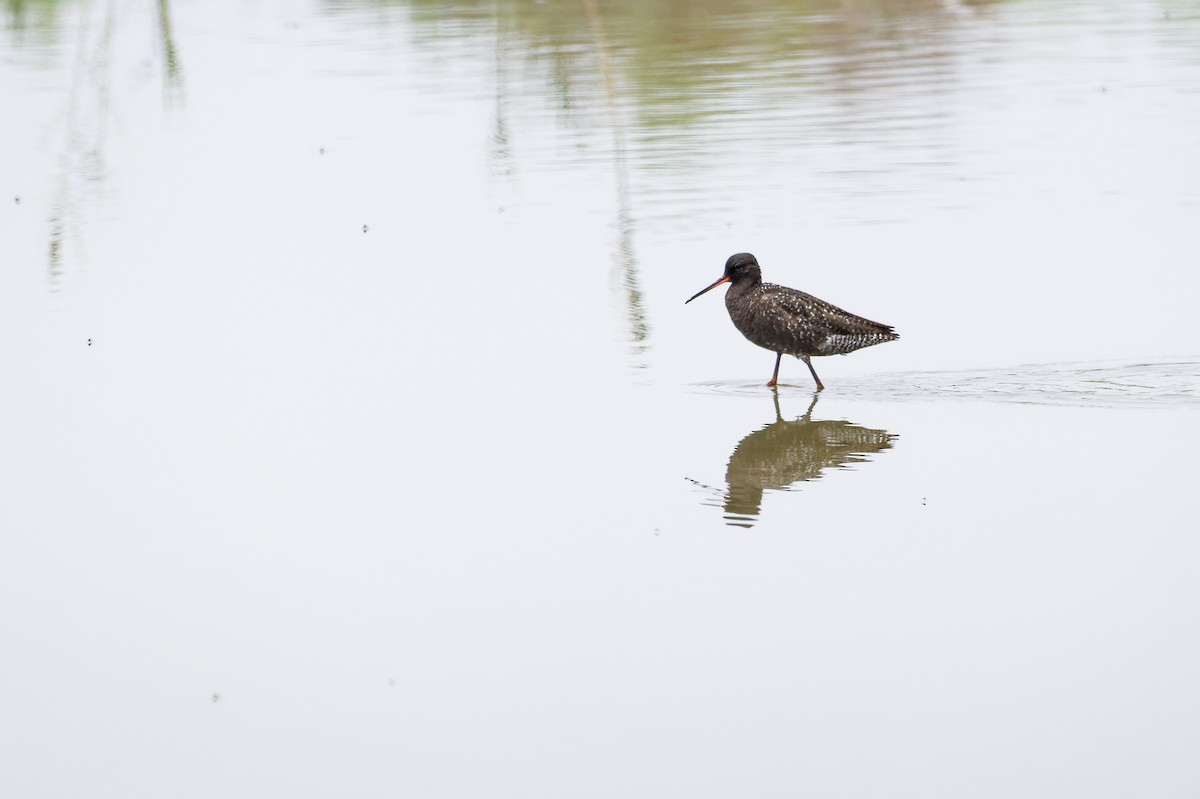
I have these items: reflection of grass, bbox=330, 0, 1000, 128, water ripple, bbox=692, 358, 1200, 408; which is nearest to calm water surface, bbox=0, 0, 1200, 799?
water ripple, bbox=692, 358, 1200, 408

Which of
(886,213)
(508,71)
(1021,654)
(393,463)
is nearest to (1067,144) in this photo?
(886,213)

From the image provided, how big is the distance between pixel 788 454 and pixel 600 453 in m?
0.92

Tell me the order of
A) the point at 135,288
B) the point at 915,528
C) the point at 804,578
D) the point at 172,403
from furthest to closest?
the point at 135,288 → the point at 172,403 → the point at 915,528 → the point at 804,578

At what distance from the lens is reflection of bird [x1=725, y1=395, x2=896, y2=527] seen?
773 centimetres

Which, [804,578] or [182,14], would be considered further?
[182,14]

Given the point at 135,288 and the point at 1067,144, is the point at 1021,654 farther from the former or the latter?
the point at 1067,144

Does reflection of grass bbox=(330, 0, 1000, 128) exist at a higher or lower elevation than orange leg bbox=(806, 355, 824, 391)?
lower

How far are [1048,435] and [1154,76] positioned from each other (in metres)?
11.1

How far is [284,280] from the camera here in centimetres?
1211

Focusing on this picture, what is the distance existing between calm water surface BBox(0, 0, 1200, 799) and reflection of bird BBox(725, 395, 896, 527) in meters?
0.04

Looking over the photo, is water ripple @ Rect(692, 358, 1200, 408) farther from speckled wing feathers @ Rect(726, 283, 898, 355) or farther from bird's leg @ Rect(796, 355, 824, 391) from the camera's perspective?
speckled wing feathers @ Rect(726, 283, 898, 355)

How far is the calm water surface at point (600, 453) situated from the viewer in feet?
17.9

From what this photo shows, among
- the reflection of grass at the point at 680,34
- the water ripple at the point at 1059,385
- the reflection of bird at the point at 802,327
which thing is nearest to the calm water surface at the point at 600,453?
the water ripple at the point at 1059,385

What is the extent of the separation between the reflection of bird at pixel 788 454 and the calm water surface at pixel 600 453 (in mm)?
44
